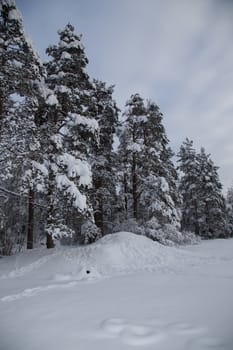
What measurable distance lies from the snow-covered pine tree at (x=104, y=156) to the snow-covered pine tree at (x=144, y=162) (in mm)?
787

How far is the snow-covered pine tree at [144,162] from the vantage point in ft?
42.4

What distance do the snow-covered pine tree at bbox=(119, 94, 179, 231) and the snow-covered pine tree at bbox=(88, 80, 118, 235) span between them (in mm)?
787

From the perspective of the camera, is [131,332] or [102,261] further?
[102,261]

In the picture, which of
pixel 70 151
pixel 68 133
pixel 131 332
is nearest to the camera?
pixel 131 332

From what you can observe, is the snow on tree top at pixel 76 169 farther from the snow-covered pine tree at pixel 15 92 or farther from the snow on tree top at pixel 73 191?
the snow-covered pine tree at pixel 15 92

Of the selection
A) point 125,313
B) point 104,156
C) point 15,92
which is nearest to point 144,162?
point 104,156

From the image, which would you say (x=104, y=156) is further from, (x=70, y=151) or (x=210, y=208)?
(x=210, y=208)

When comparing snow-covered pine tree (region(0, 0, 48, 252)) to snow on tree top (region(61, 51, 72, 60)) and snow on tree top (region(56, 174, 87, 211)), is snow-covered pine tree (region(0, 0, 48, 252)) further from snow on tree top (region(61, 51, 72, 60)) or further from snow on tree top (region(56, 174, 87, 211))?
snow on tree top (region(61, 51, 72, 60))

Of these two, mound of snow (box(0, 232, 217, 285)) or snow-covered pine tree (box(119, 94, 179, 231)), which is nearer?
mound of snow (box(0, 232, 217, 285))

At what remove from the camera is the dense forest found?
8273 mm

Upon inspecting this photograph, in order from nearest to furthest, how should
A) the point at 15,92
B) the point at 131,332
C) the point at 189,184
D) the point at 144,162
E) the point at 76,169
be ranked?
the point at 131,332 < the point at 15,92 < the point at 76,169 < the point at 144,162 < the point at 189,184

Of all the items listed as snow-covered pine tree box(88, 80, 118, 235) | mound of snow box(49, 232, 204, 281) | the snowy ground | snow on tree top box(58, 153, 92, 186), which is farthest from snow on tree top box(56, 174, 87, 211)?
snow-covered pine tree box(88, 80, 118, 235)

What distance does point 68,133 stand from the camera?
11039 mm

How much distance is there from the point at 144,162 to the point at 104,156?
2.71m
